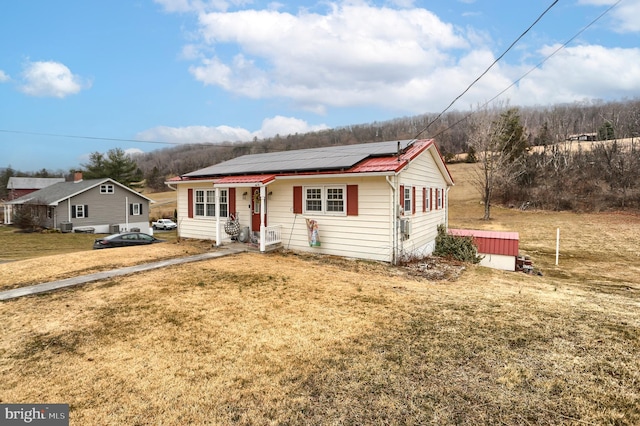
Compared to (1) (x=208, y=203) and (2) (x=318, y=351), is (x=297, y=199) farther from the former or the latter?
(2) (x=318, y=351)

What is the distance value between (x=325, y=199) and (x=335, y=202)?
0.42m

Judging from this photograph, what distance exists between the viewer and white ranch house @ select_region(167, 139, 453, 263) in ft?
36.2

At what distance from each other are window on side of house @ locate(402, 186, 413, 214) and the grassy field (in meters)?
3.81

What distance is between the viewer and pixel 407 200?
1226cm

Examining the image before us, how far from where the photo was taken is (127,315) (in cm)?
612

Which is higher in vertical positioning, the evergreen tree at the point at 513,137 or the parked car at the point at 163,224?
the evergreen tree at the point at 513,137

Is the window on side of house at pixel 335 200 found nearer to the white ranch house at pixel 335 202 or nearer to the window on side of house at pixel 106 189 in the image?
the white ranch house at pixel 335 202

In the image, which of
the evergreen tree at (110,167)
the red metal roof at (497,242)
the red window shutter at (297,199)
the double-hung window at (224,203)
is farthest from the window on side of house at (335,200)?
the evergreen tree at (110,167)

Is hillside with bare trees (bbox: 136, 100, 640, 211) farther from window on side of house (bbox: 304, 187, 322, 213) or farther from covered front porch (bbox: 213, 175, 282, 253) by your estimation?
window on side of house (bbox: 304, 187, 322, 213)

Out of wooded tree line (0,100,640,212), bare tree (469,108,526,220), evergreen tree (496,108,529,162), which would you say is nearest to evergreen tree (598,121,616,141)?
wooded tree line (0,100,640,212)

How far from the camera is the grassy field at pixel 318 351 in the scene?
11.7 feet

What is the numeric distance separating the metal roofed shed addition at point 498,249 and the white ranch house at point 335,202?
229 cm

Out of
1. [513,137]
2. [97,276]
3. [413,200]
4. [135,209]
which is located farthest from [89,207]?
[513,137]

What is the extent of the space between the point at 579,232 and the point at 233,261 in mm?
24121
